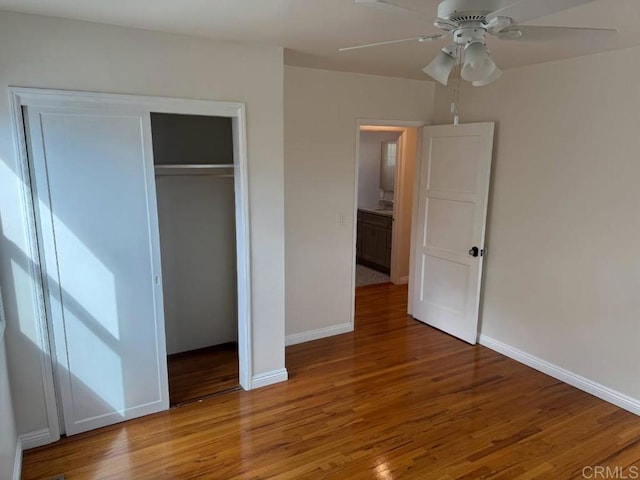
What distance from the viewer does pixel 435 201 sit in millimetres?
4422

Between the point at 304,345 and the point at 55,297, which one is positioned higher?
the point at 55,297

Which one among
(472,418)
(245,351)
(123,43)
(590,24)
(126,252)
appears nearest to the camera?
(590,24)

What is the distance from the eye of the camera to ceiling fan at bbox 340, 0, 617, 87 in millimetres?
1464

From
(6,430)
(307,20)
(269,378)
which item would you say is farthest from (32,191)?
(269,378)

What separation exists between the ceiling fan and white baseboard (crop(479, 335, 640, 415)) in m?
2.68

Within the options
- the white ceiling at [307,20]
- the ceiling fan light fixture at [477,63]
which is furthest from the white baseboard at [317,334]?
the ceiling fan light fixture at [477,63]

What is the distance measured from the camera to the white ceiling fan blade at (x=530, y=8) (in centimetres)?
142

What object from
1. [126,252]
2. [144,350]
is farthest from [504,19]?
[144,350]

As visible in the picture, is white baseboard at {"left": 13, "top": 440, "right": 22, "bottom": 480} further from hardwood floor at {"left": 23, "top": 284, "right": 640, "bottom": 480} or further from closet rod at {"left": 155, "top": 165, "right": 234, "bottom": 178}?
closet rod at {"left": 155, "top": 165, "right": 234, "bottom": 178}

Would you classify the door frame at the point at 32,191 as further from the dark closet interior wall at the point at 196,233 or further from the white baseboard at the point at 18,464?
the dark closet interior wall at the point at 196,233

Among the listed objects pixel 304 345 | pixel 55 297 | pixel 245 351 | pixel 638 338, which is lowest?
pixel 304 345

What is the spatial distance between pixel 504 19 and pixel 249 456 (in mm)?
2597

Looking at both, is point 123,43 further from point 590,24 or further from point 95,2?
point 590,24

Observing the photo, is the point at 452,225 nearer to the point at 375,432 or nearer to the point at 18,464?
the point at 375,432
